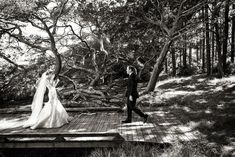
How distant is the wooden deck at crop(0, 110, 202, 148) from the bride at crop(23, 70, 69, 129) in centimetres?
31

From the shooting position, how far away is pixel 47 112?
28.0ft

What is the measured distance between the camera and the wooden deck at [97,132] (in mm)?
6695

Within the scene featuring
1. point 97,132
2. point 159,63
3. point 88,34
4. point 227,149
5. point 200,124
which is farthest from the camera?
point 88,34

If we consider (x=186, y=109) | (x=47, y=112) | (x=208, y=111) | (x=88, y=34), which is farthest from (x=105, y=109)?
(x=88, y=34)

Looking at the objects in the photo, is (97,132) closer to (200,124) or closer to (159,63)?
(200,124)

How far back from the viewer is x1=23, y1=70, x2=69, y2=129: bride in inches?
333

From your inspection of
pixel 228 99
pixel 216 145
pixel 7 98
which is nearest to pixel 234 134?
pixel 216 145

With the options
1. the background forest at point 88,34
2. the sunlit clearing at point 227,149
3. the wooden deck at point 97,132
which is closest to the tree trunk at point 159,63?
the background forest at point 88,34

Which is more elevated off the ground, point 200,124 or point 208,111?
point 208,111

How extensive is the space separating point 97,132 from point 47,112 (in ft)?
Answer: 8.95

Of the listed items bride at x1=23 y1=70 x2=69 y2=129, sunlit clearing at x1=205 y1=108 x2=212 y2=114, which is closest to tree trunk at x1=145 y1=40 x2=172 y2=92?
sunlit clearing at x1=205 y1=108 x2=212 y2=114

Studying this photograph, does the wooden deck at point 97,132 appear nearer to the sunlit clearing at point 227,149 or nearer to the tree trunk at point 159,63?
the sunlit clearing at point 227,149

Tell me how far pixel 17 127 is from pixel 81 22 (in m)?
11.6

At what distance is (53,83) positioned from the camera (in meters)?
9.27
